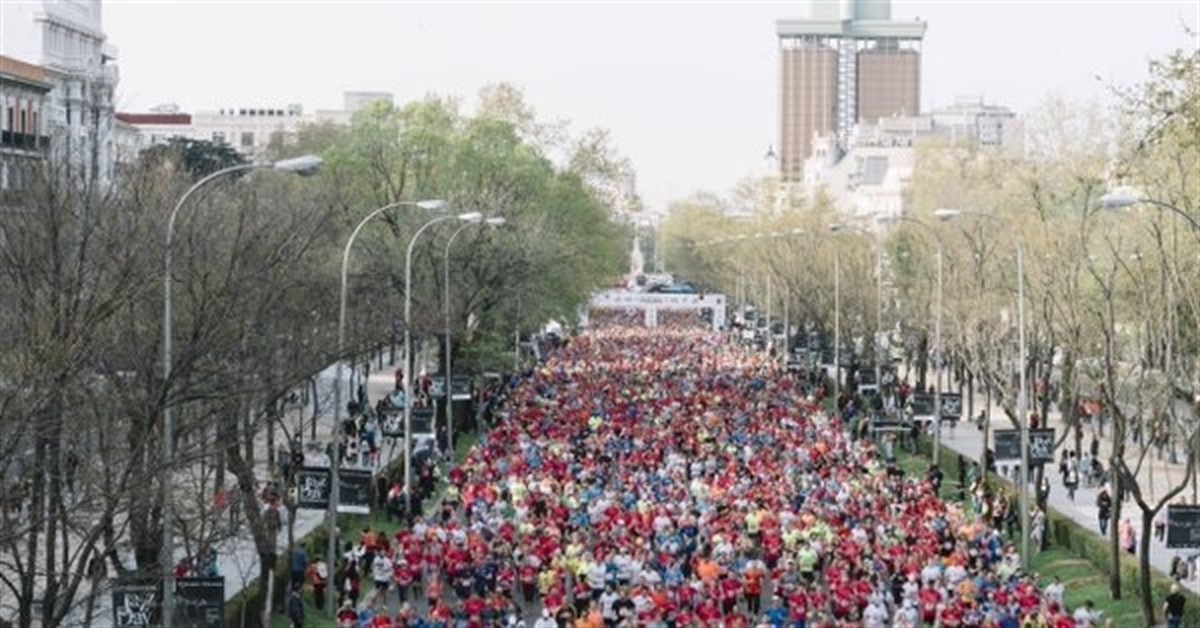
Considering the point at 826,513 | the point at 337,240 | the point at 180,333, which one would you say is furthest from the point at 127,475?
the point at 337,240

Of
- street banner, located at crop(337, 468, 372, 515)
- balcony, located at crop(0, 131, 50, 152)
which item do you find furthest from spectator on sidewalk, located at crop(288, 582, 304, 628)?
balcony, located at crop(0, 131, 50, 152)

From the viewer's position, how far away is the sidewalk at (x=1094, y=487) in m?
45.8

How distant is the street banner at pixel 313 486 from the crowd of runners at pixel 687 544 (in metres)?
1.79

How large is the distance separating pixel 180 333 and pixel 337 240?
3931 cm

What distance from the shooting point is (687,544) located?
42.4 m

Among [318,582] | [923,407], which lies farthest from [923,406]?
[318,582]

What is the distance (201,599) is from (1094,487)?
34034mm

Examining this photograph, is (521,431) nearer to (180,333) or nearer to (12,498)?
(180,333)

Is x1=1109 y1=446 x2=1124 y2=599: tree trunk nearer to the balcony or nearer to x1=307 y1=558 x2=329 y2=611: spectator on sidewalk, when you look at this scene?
x1=307 y1=558 x2=329 y2=611: spectator on sidewalk

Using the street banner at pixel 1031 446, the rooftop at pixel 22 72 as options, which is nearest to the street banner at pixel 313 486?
the street banner at pixel 1031 446

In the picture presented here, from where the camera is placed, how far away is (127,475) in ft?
80.1

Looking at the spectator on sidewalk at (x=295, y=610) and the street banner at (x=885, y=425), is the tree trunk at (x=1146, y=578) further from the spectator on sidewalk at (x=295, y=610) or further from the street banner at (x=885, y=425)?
the street banner at (x=885, y=425)

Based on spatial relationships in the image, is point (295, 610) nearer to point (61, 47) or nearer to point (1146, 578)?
point (1146, 578)

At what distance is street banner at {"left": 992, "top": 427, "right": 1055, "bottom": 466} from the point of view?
44719 millimetres
